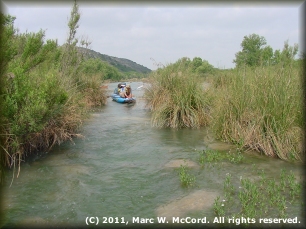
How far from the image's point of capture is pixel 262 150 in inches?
287

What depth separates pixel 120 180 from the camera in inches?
233

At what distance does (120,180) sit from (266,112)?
3.76m

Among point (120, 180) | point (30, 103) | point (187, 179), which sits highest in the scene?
point (30, 103)

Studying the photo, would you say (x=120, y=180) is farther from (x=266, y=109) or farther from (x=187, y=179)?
(x=266, y=109)

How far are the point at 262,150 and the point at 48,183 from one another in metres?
4.92

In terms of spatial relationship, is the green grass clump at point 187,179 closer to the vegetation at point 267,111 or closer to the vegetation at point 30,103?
the vegetation at point 267,111

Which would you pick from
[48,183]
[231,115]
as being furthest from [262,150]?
[48,183]

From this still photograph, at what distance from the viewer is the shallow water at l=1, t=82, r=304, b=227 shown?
4574 mm

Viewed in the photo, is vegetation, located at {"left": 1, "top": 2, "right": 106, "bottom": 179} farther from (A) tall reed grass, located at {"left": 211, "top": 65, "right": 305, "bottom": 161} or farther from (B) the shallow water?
(A) tall reed grass, located at {"left": 211, "top": 65, "right": 305, "bottom": 161}

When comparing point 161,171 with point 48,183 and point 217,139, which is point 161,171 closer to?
point 48,183

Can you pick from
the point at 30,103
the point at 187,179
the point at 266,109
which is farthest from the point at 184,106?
the point at 30,103

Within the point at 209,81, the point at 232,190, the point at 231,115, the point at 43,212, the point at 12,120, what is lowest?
the point at 43,212

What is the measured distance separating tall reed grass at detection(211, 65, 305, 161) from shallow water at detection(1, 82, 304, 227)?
0.38m

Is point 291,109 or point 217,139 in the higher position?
point 291,109
